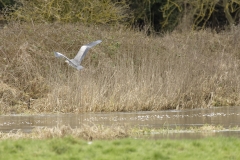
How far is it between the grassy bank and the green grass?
8637 millimetres

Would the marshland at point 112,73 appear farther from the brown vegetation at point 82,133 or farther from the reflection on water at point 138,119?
the brown vegetation at point 82,133

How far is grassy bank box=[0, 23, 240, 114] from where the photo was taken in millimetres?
18609

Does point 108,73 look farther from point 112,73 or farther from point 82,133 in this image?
point 82,133

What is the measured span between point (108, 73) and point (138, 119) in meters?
3.84

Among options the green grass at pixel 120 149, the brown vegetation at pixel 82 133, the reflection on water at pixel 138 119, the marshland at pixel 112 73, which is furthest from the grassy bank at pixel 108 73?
the green grass at pixel 120 149

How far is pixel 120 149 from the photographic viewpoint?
9000mm

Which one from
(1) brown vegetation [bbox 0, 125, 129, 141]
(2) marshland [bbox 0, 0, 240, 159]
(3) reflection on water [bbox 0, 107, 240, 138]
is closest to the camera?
(1) brown vegetation [bbox 0, 125, 129, 141]

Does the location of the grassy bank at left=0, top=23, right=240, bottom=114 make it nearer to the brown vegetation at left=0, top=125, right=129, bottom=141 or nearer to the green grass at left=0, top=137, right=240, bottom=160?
the brown vegetation at left=0, top=125, right=129, bottom=141

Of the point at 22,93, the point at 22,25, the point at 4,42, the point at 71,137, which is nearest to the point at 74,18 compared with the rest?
the point at 22,25

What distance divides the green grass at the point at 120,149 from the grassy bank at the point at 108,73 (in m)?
8.64

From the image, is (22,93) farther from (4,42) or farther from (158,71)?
(158,71)

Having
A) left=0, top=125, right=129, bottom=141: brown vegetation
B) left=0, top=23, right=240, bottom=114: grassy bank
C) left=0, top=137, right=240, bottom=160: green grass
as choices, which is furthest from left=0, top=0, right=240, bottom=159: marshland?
left=0, top=137, right=240, bottom=160: green grass

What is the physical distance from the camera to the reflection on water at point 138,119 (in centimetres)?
1429

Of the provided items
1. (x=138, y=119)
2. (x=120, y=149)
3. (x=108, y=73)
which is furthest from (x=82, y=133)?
(x=108, y=73)
